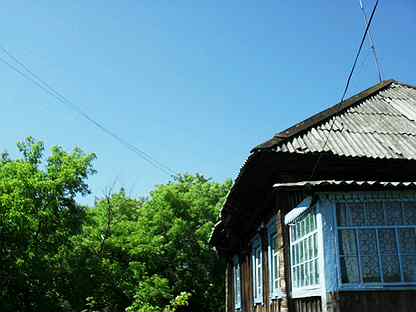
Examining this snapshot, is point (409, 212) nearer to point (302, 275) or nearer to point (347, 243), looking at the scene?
point (347, 243)

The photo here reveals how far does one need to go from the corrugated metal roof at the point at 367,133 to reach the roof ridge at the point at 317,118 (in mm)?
52

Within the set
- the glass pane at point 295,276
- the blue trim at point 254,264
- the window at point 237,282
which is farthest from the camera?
the window at point 237,282

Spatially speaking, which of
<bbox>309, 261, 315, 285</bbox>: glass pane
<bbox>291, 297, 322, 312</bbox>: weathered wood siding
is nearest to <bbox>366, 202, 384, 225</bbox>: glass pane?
<bbox>309, 261, 315, 285</bbox>: glass pane

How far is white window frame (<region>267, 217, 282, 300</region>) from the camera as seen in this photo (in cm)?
877

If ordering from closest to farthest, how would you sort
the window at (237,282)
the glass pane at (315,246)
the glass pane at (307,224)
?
1. the glass pane at (315,246)
2. the glass pane at (307,224)
3. the window at (237,282)

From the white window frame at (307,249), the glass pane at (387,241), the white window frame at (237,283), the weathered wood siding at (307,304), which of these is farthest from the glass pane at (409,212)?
the white window frame at (237,283)

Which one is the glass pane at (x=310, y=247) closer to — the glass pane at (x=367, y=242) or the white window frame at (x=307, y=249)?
the white window frame at (x=307, y=249)

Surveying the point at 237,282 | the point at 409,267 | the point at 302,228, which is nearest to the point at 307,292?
the point at 302,228

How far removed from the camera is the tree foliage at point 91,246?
20578 mm

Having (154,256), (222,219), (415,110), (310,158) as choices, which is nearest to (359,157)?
(310,158)

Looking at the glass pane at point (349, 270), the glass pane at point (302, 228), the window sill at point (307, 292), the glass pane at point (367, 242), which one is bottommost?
the window sill at point (307, 292)

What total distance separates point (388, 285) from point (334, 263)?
66 centimetres

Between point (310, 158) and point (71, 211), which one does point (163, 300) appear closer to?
point (71, 211)

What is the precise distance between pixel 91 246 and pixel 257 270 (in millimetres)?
15356
